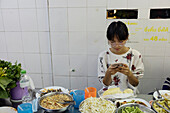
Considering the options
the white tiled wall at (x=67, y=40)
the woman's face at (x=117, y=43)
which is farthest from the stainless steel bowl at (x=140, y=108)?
the white tiled wall at (x=67, y=40)

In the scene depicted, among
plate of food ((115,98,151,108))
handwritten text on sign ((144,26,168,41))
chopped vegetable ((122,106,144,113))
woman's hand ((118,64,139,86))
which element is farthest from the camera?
handwritten text on sign ((144,26,168,41))

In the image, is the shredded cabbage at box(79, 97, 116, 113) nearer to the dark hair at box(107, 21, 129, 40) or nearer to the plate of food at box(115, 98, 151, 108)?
the plate of food at box(115, 98, 151, 108)

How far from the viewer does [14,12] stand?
8.02 feet

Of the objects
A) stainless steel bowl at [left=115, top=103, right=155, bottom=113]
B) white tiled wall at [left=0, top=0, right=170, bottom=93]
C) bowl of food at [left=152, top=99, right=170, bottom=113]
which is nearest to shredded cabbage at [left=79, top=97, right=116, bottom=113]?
stainless steel bowl at [left=115, top=103, right=155, bottom=113]

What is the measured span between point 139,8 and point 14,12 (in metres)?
1.85

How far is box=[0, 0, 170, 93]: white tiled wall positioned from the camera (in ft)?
7.41

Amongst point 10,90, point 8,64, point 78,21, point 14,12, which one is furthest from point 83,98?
point 14,12

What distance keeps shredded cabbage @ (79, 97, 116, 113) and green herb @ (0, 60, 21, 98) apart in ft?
2.02

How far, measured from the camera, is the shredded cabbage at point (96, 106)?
1.24 m

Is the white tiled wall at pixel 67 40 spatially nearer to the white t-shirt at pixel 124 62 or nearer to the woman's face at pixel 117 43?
the white t-shirt at pixel 124 62

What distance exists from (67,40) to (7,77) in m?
1.22

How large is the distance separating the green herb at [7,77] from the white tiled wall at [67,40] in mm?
1065

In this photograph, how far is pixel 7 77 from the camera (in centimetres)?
134

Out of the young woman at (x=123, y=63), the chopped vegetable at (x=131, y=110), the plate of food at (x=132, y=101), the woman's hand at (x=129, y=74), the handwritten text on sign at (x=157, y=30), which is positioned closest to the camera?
the chopped vegetable at (x=131, y=110)
